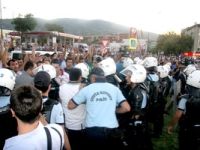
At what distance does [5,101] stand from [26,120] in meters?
1.97

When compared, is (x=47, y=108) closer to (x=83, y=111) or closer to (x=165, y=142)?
(x=83, y=111)

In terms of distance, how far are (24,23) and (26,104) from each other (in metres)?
77.2

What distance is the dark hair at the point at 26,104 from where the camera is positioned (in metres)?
2.87

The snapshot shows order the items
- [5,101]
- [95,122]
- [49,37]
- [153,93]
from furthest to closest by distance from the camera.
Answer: [49,37] < [153,93] < [95,122] < [5,101]

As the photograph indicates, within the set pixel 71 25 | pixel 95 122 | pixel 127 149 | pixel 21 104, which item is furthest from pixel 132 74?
pixel 71 25

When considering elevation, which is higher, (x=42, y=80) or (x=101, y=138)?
(x=42, y=80)

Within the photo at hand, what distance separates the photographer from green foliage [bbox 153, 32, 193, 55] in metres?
92.6

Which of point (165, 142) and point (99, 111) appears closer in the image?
point (99, 111)

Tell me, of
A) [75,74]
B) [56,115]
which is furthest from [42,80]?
[75,74]

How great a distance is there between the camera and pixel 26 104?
9.51 ft

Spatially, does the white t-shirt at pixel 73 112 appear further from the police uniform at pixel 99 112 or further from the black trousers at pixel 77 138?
the police uniform at pixel 99 112

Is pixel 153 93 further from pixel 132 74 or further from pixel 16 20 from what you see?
pixel 16 20

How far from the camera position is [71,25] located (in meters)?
187

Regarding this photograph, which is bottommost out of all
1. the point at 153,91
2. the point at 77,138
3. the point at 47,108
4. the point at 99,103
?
the point at 77,138
